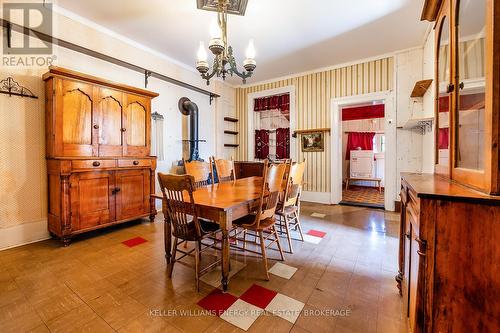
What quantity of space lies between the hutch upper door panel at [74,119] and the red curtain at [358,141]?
7062mm

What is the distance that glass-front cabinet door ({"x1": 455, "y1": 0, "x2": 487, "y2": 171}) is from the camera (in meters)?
0.94

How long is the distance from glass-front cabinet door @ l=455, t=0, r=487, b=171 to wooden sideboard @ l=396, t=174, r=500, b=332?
257 millimetres

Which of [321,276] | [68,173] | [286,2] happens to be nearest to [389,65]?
[286,2]

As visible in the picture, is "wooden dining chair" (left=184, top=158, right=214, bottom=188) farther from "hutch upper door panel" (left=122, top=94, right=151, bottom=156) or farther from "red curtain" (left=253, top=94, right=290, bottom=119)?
"red curtain" (left=253, top=94, right=290, bottom=119)

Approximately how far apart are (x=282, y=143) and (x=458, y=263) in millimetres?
4804

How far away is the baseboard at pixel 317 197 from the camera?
488 cm

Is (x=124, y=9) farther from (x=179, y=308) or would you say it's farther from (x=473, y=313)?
(x=473, y=313)

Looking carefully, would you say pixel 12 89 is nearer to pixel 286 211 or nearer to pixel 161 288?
pixel 161 288

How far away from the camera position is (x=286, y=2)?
268 cm

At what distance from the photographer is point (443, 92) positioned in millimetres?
1629

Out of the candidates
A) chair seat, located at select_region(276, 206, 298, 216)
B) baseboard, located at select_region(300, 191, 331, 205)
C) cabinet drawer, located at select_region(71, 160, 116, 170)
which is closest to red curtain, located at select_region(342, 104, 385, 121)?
baseboard, located at select_region(300, 191, 331, 205)

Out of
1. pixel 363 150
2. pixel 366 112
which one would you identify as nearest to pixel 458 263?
pixel 366 112

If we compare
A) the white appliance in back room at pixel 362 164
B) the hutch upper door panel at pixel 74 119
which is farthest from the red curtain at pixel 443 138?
the white appliance in back room at pixel 362 164

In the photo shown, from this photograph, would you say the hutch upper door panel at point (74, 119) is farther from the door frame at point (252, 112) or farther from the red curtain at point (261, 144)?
the red curtain at point (261, 144)
